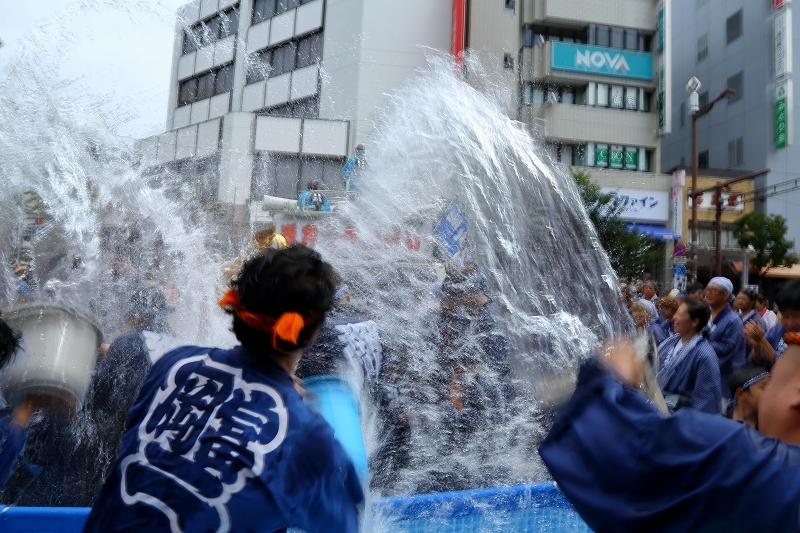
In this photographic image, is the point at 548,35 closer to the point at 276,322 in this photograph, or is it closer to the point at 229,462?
the point at 276,322

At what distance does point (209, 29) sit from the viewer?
21219 mm

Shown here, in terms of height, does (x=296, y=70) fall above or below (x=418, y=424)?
Answer: above

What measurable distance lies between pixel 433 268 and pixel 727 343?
2.09 m

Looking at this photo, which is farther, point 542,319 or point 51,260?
point 51,260

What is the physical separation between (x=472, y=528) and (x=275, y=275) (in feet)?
4.96

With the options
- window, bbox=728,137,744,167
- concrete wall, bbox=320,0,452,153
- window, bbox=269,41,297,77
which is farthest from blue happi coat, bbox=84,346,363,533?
window, bbox=728,137,744,167

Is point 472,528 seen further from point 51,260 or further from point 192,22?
point 192,22

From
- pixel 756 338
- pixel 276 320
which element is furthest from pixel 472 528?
pixel 756 338

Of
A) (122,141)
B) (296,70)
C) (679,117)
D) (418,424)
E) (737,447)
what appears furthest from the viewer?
(679,117)

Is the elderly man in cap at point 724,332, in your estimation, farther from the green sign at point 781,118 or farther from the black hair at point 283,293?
the green sign at point 781,118

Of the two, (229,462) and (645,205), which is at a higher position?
(645,205)

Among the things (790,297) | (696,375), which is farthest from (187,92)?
(790,297)

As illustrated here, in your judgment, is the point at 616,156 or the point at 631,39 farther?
the point at 631,39

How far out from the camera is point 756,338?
454 cm
